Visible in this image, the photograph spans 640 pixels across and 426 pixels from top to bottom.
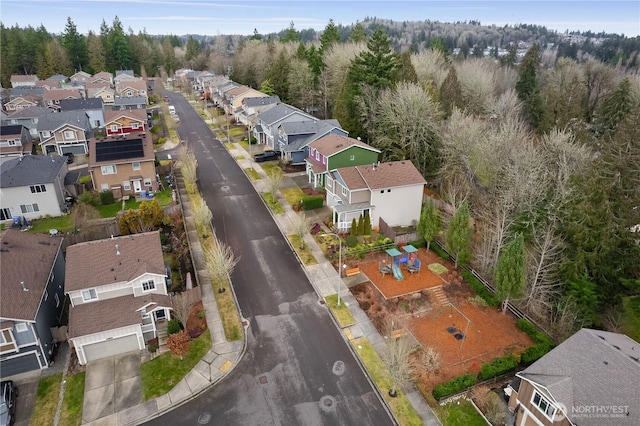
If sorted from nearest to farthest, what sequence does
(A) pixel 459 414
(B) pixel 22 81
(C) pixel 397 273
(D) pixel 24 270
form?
(A) pixel 459 414
(D) pixel 24 270
(C) pixel 397 273
(B) pixel 22 81

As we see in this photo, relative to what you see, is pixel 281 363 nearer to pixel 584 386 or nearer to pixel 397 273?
pixel 397 273

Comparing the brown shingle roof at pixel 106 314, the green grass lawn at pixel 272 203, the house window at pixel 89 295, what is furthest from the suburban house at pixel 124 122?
the brown shingle roof at pixel 106 314

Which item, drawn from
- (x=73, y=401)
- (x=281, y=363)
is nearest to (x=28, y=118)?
(x=73, y=401)

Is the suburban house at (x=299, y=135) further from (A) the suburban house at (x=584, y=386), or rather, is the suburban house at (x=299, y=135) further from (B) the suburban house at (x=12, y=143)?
(A) the suburban house at (x=584, y=386)

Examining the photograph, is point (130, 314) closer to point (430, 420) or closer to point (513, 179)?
point (430, 420)

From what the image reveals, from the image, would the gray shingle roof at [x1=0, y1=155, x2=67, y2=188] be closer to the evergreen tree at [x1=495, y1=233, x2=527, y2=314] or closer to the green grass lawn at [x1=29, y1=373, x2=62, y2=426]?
the green grass lawn at [x1=29, y1=373, x2=62, y2=426]

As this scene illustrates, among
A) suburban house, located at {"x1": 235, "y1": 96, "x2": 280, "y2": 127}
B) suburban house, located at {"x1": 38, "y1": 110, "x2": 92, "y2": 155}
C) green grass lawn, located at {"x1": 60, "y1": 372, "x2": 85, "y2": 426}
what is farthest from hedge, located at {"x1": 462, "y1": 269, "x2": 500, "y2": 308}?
suburban house, located at {"x1": 38, "y1": 110, "x2": 92, "y2": 155}

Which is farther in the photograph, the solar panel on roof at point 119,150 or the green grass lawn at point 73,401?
the solar panel on roof at point 119,150
